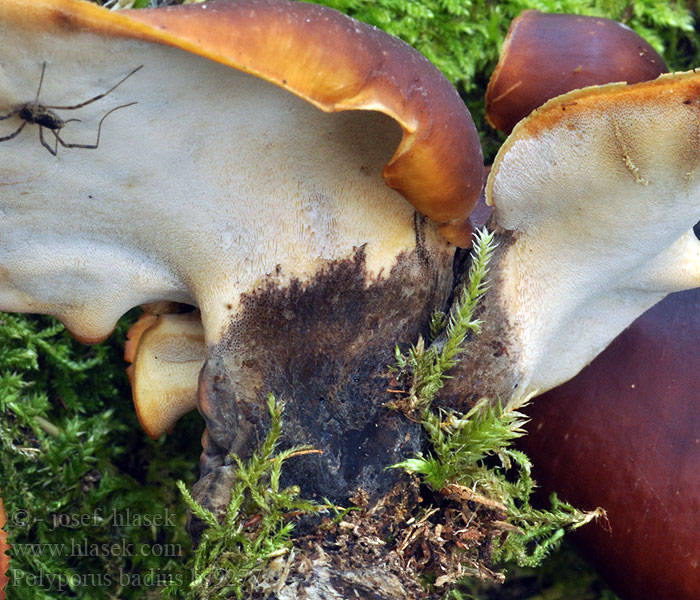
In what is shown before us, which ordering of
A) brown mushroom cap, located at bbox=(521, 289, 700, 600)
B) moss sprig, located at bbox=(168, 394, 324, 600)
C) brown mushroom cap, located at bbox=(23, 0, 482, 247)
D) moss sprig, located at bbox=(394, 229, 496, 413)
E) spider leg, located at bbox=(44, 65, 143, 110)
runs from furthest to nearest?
1. brown mushroom cap, located at bbox=(521, 289, 700, 600)
2. moss sprig, located at bbox=(394, 229, 496, 413)
3. moss sprig, located at bbox=(168, 394, 324, 600)
4. spider leg, located at bbox=(44, 65, 143, 110)
5. brown mushroom cap, located at bbox=(23, 0, 482, 247)

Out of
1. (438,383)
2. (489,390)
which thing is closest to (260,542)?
(438,383)

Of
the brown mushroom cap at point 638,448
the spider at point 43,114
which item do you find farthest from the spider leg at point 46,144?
the brown mushroom cap at point 638,448

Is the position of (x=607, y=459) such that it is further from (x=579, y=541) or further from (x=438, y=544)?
(x=438, y=544)

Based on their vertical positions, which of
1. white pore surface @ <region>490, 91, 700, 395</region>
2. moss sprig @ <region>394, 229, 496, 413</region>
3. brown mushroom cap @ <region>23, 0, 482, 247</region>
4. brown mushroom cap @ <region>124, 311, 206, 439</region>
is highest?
brown mushroom cap @ <region>23, 0, 482, 247</region>

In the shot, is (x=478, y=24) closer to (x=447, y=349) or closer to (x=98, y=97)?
(x=447, y=349)

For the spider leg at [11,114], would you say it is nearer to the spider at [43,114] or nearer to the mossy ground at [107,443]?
the spider at [43,114]

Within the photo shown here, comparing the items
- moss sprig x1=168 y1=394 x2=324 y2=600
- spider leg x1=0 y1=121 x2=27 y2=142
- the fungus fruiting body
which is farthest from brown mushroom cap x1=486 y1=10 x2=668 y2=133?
spider leg x1=0 y1=121 x2=27 y2=142

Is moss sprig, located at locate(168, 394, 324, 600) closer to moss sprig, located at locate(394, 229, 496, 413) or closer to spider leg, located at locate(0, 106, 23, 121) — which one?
moss sprig, located at locate(394, 229, 496, 413)

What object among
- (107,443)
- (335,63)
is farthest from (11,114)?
(107,443)
